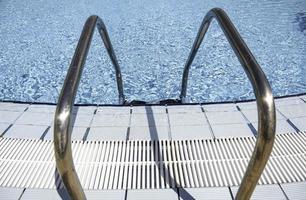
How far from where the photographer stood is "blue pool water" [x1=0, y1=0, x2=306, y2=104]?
5.48 meters

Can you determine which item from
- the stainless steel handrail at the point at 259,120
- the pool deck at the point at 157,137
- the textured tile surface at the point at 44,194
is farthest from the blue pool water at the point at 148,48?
the stainless steel handrail at the point at 259,120

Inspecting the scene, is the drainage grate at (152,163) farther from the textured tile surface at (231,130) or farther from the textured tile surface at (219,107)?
the textured tile surface at (219,107)

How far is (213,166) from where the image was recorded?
2.84 metres

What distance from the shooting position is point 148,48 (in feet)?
22.7

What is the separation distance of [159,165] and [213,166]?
45 cm

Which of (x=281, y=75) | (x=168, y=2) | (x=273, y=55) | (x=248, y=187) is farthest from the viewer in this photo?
A: (x=168, y=2)

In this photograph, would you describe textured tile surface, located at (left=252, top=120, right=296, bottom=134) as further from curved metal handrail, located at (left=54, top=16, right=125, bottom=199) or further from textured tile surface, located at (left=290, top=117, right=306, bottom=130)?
curved metal handrail, located at (left=54, top=16, right=125, bottom=199)

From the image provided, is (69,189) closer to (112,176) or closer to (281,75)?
(112,176)

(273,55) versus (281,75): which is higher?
(273,55)

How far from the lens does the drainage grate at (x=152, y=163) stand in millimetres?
2688

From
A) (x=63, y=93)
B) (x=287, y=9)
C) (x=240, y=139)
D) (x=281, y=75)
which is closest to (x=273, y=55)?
(x=281, y=75)

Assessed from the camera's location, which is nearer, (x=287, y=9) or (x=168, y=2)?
(x=287, y=9)

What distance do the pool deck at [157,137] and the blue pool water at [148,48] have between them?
58.0 inches

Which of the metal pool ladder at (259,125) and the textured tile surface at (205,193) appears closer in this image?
the metal pool ladder at (259,125)
